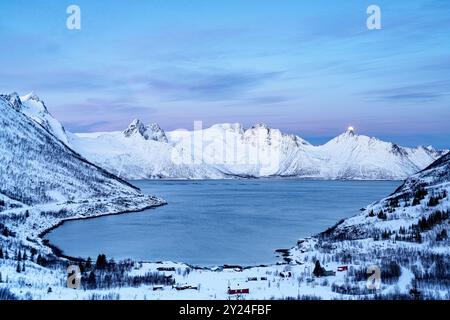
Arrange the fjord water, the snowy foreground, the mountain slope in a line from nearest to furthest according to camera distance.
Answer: the snowy foreground → the mountain slope → the fjord water

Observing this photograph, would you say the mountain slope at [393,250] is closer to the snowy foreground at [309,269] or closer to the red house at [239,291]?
the snowy foreground at [309,269]

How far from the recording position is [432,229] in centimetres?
9006

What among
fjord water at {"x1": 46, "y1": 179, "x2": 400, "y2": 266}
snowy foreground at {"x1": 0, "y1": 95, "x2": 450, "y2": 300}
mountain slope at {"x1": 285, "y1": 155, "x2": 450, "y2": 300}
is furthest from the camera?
fjord water at {"x1": 46, "y1": 179, "x2": 400, "y2": 266}

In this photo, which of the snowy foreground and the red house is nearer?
the snowy foreground

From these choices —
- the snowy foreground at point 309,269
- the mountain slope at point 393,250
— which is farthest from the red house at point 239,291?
the mountain slope at point 393,250

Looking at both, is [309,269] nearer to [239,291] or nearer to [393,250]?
[393,250]

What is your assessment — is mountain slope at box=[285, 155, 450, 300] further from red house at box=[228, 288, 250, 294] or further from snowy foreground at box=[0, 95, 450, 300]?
red house at box=[228, 288, 250, 294]

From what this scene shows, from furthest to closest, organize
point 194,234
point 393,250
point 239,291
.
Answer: point 194,234 < point 393,250 < point 239,291

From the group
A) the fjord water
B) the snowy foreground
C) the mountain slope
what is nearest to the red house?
the snowy foreground

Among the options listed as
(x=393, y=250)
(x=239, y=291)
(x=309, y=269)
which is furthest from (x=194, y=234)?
(x=239, y=291)

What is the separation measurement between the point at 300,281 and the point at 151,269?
23.4m
